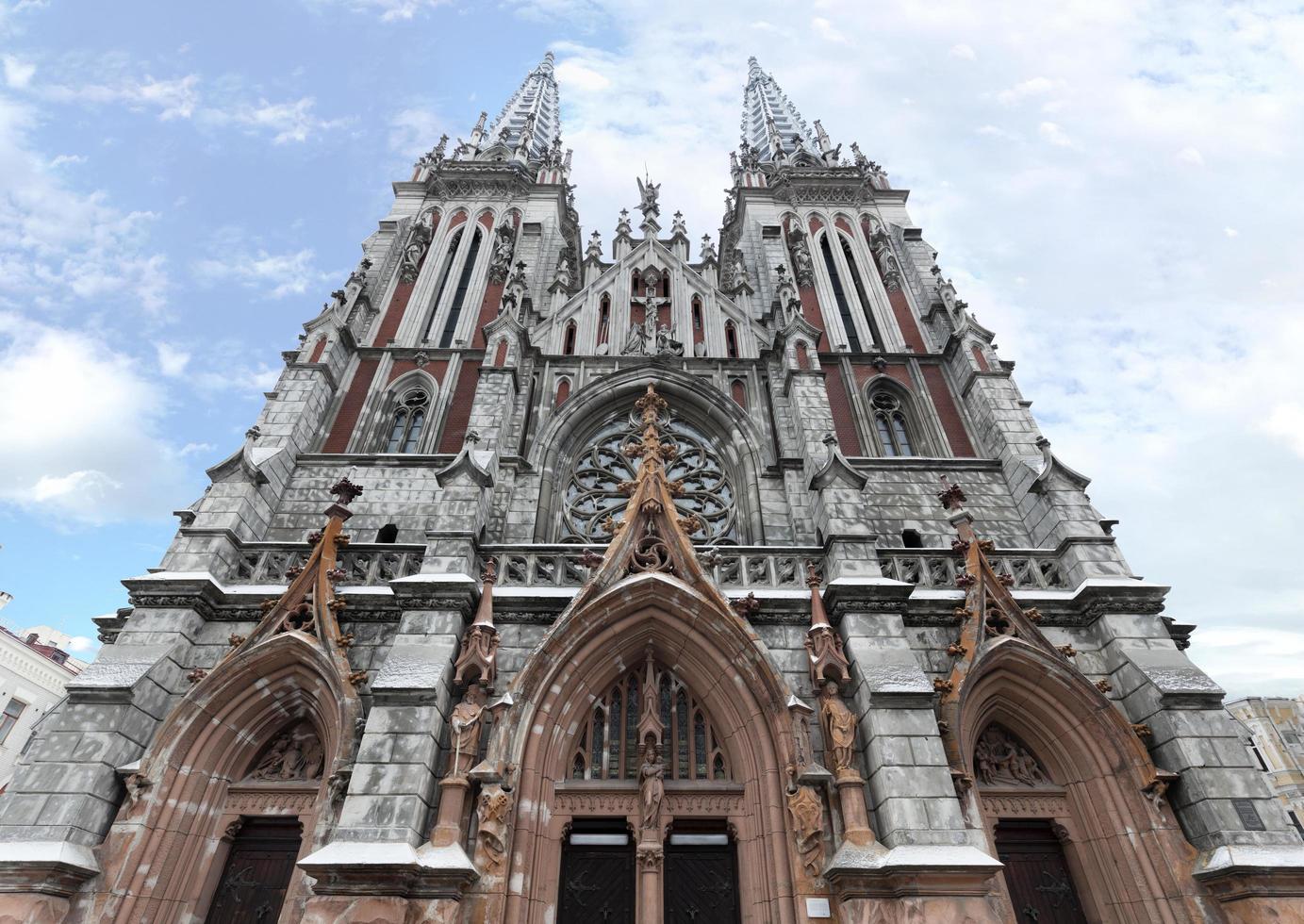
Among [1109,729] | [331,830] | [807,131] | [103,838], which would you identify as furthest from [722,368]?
[807,131]

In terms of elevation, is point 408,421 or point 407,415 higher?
point 407,415

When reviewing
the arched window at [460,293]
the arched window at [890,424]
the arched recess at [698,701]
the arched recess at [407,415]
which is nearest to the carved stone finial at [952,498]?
the arched window at [890,424]

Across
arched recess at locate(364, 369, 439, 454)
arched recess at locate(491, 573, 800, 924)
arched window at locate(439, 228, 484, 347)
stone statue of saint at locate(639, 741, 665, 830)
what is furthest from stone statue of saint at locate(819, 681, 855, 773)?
arched window at locate(439, 228, 484, 347)

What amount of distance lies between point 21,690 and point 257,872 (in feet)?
80.2

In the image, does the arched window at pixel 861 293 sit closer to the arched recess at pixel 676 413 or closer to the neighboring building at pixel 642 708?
the neighboring building at pixel 642 708

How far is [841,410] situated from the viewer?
14836 mm

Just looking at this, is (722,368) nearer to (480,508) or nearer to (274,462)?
(480,508)

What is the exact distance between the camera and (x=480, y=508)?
11.2m

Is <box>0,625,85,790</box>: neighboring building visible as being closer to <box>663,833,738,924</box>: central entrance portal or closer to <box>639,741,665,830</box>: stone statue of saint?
<box>639,741,665,830</box>: stone statue of saint

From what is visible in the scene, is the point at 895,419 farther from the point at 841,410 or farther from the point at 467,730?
the point at 467,730

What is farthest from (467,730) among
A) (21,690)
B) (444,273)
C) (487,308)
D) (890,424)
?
(21,690)

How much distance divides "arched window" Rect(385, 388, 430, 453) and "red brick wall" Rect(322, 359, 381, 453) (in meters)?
0.77

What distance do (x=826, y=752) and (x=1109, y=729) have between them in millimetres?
4018

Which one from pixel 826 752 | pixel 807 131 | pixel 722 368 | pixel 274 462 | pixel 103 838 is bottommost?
pixel 103 838
